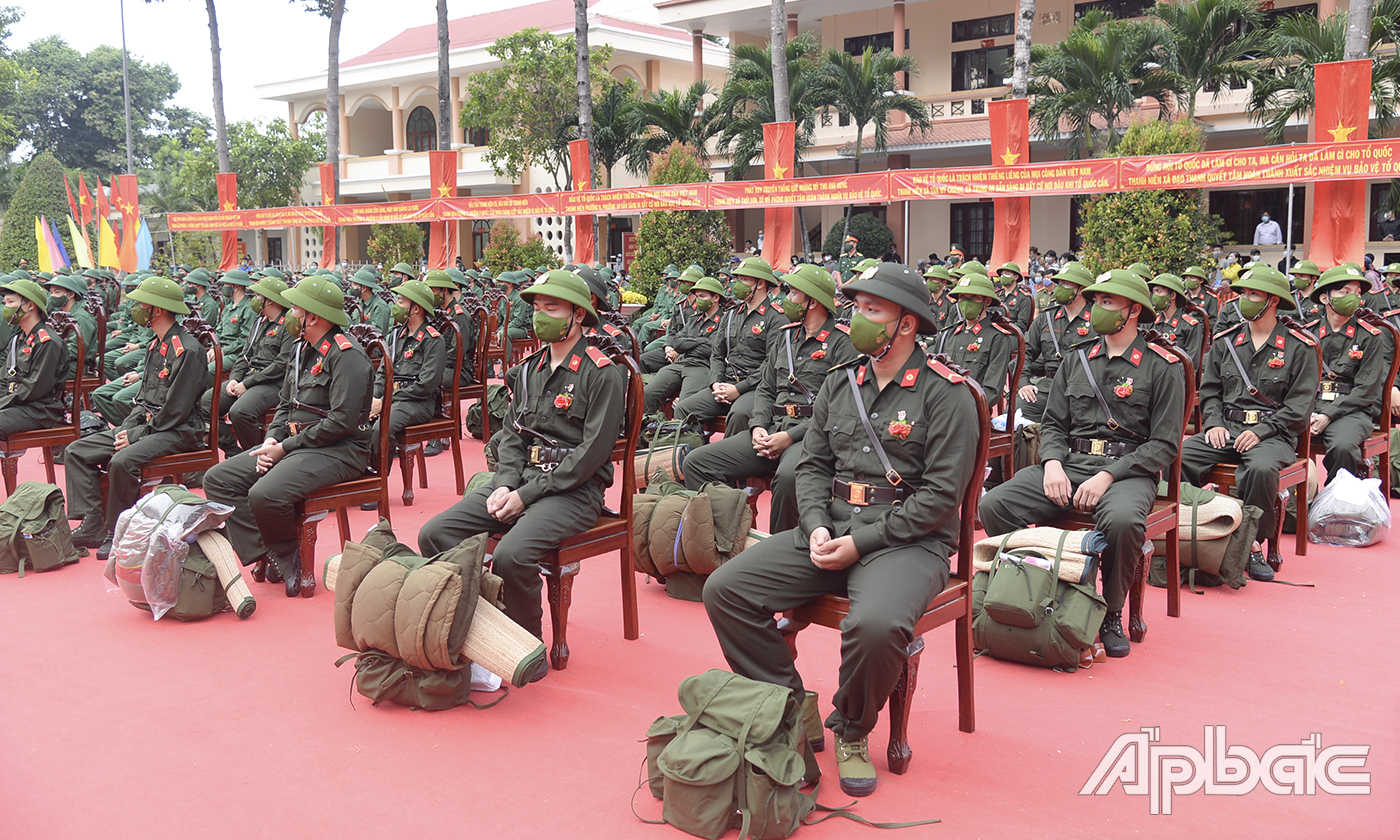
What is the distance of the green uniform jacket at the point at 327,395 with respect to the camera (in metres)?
5.32

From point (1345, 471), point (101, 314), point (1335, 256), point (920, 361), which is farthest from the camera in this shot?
point (1335, 256)

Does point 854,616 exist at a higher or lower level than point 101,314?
lower

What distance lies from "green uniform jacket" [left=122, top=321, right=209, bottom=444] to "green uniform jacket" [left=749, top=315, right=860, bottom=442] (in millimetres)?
3238

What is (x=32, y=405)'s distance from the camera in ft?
22.4

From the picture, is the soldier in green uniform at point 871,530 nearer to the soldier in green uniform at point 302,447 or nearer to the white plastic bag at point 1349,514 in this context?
the soldier in green uniform at point 302,447

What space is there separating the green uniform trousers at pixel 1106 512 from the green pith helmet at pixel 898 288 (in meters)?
1.38

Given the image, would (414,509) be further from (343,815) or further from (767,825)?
(767,825)

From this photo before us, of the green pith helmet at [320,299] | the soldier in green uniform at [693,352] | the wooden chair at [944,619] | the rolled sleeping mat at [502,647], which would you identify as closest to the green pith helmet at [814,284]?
the wooden chair at [944,619]

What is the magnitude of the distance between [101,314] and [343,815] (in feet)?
19.5

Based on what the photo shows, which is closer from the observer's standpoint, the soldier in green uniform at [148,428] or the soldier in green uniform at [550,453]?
the soldier in green uniform at [550,453]

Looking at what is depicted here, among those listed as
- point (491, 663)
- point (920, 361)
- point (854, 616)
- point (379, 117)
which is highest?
point (379, 117)

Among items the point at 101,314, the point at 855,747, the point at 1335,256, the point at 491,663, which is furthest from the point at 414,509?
the point at 1335,256

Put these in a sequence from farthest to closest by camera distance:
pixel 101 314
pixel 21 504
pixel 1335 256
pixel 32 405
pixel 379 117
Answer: pixel 379 117, pixel 1335 256, pixel 101 314, pixel 32 405, pixel 21 504

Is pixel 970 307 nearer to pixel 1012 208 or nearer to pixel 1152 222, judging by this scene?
pixel 1012 208
